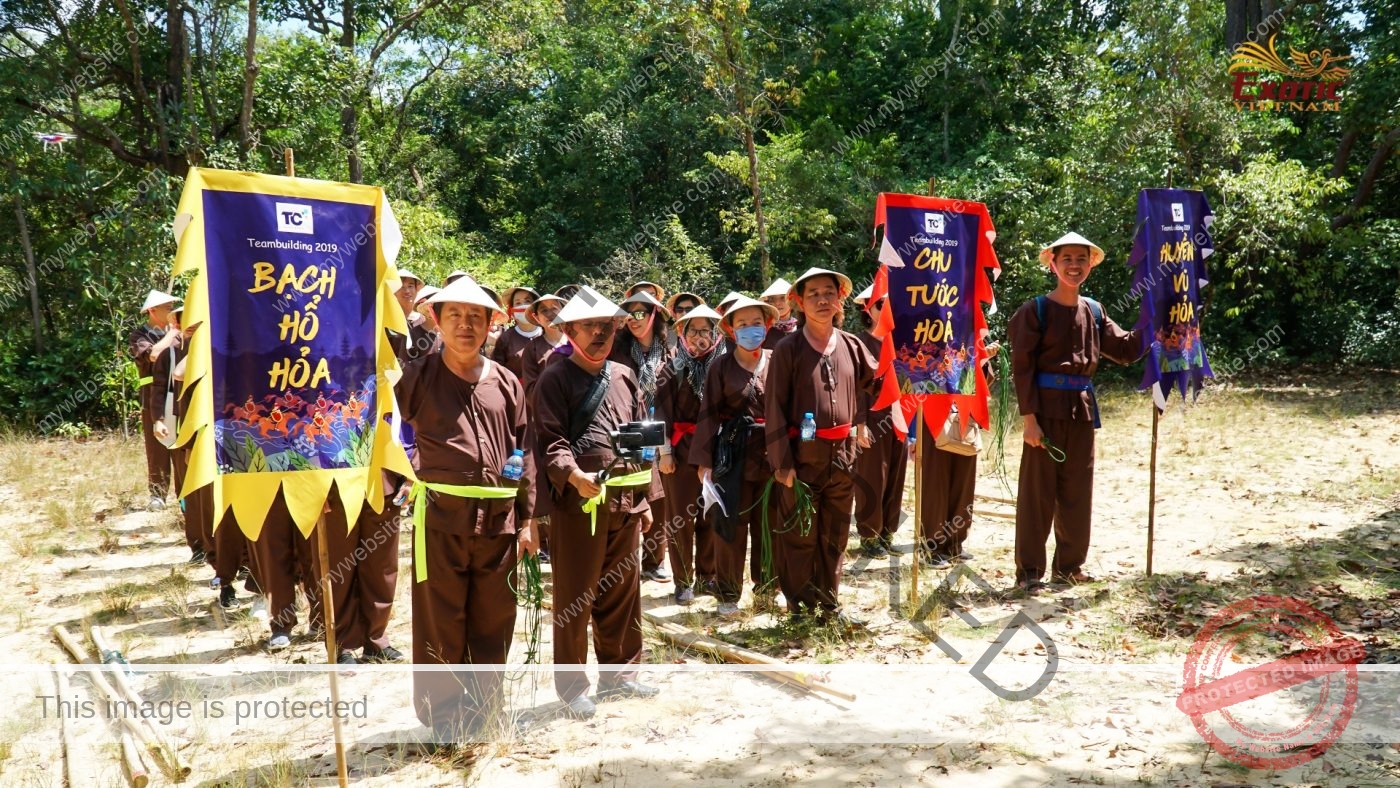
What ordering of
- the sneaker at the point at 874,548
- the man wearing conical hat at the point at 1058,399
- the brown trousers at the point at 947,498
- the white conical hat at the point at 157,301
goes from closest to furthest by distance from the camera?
1. the man wearing conical hat at the point at 1058,399
2. the brown trousers at the point at 947,498
3. the sneaker at the point at 874,548
4. the white conical hat at the point at 157,301

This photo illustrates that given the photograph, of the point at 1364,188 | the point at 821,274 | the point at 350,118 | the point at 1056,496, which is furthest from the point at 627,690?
the point at 350,118

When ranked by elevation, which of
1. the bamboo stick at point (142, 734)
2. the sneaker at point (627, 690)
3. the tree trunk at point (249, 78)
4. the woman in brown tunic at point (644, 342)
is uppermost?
the tree trunk at point (249, 78)

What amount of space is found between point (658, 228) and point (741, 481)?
751 inches

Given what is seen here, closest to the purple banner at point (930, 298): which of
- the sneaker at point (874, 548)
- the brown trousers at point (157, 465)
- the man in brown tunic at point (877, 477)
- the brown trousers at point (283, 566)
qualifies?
the man in brown tunic at point (877, 477)

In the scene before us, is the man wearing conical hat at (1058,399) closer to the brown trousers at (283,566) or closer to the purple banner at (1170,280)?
the purple banner at (1170,280)

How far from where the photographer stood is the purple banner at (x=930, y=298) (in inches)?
247

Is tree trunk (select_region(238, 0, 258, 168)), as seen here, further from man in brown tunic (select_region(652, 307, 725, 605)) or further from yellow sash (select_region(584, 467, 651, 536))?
yellow sash (select_region(584, 467, 651, 536))

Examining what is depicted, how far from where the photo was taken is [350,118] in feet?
64.8

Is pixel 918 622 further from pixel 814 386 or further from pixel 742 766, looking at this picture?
pixel 742 766

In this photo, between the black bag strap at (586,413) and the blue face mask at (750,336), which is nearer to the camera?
the black bag strap at (586,413)

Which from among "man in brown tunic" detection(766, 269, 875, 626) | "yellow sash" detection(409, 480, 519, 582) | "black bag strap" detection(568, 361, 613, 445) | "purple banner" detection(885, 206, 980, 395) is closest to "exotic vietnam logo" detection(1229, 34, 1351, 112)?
"purple banner" detection(885, 206, 980, 395)

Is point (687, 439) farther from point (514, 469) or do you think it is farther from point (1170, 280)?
point (1170, 280)

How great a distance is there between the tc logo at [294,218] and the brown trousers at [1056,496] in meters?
4.81

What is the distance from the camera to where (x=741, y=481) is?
6.63 m
